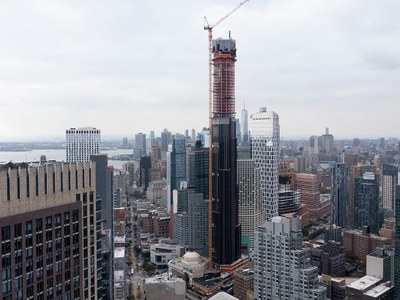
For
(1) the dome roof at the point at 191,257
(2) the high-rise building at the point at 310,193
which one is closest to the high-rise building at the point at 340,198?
(2) the high-rise building at the point at 310,193

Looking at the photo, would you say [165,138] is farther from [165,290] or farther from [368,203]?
[165,290]

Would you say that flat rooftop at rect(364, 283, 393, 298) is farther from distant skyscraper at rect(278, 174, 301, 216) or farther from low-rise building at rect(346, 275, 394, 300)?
distant skyscraper at rect(278, 174, 301, 216)

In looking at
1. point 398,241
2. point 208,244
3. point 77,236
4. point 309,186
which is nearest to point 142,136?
point 309,186

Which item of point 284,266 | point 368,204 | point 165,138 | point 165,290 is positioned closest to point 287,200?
point 368,204

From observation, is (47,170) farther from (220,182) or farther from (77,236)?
(220,182)

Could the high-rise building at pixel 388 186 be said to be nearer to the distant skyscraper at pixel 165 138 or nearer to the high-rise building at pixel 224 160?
the high-rise building at pixel 224 160

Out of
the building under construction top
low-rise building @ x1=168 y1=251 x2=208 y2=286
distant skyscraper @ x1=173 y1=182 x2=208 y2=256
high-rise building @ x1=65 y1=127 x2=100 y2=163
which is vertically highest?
the building under construction top

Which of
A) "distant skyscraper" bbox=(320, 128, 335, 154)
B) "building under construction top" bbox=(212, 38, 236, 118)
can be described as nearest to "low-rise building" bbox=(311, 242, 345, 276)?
"building under construction top" bbox=(212, 38, 236, 118)
